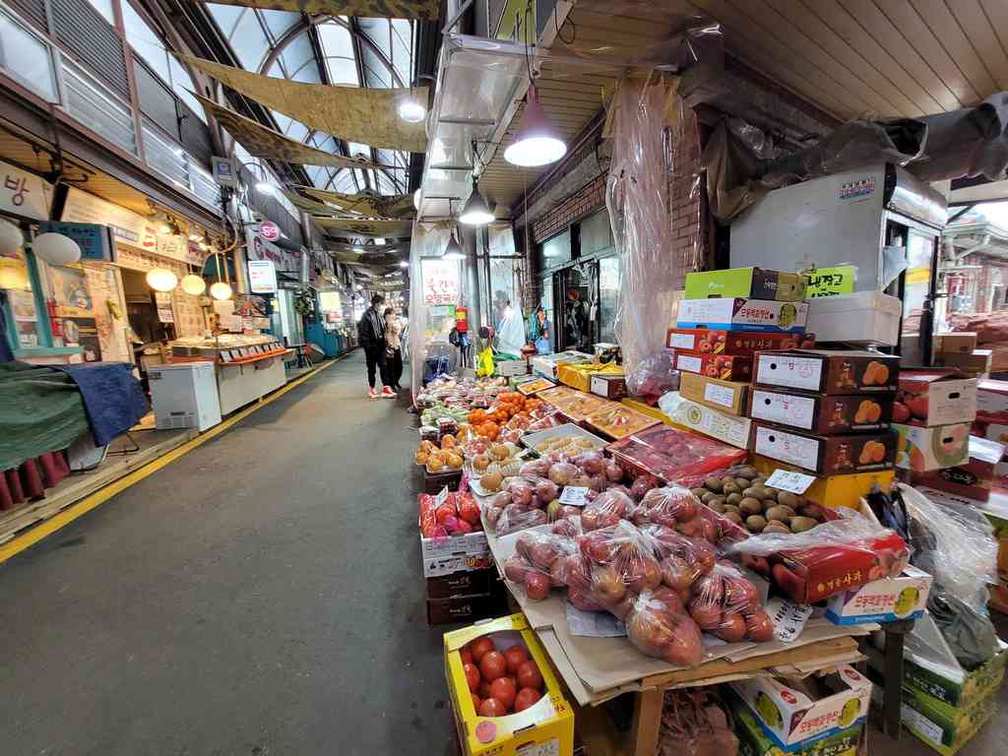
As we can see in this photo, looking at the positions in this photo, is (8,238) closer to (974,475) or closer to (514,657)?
(514,657)

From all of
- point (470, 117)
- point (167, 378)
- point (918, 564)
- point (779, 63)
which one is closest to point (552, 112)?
point (470, 117)

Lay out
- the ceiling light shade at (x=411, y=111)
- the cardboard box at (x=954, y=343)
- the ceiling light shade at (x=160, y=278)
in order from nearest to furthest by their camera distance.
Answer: the cardboard box at (x=954, y=343), the ceiling light shade at (x=411, y=111), the ceiling light shade at (x=160, y=278)

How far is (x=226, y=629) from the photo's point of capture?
208 cm

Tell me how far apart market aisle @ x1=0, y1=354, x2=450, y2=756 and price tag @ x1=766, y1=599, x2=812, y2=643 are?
51.0 inches

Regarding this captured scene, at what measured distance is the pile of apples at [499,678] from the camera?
1253 mm

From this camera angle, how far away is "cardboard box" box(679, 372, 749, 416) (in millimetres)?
1987

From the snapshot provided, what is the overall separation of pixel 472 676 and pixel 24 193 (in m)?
6.95

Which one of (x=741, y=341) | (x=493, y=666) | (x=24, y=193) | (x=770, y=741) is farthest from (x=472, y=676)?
(x=24, y=193)

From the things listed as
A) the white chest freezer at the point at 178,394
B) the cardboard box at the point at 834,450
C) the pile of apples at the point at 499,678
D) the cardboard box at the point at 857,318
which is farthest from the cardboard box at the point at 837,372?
the white chest freezer at the point at 178,394

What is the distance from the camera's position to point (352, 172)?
563 inches

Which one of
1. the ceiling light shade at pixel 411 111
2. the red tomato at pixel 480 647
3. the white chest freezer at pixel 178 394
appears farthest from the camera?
the white chest freezer at pixel 178 394

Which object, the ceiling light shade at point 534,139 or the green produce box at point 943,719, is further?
the ceiling light shade at point 534,139

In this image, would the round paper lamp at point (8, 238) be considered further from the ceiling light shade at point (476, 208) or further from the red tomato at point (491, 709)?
the red tomato at point (491, 709)

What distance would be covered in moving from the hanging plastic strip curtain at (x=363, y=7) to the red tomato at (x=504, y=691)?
520 centimetres
